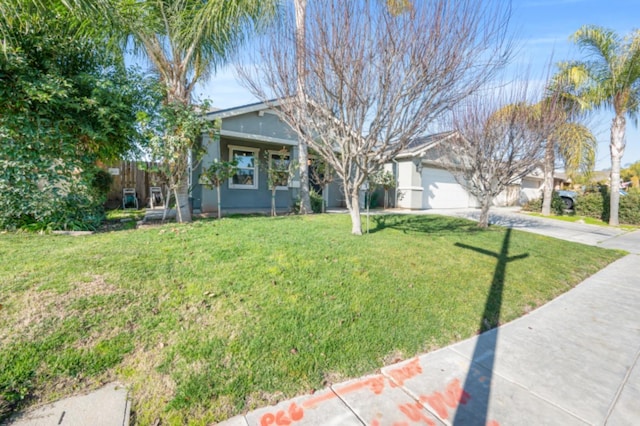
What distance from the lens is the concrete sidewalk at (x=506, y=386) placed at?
2018 mm

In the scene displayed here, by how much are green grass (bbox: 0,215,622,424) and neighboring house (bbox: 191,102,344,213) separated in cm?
498

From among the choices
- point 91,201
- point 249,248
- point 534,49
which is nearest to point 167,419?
point 249,248

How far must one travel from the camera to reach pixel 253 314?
299 centimetres

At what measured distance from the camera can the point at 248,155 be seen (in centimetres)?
1166

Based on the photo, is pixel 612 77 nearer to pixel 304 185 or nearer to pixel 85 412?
pixel 304 185

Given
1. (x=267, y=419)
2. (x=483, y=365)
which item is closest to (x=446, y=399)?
(x=483, y=365)

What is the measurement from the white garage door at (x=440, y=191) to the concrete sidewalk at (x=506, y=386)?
508 inches

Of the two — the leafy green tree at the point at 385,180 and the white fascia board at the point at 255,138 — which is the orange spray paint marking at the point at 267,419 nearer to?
the white fascia board at the point at 255,138

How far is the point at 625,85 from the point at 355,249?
578 inches

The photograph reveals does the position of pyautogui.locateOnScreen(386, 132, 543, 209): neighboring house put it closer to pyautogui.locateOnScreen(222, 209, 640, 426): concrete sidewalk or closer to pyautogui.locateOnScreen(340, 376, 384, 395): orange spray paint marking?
pyautogui.locateOnScreen(222, 209, 640, 426): concrete sidewalk

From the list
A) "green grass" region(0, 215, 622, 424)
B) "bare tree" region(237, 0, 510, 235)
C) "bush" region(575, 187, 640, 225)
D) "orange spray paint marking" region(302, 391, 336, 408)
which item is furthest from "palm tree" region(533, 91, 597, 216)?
"orange spray paint marking" region(302, 391, 336, 408)

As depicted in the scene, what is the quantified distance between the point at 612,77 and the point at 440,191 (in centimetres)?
835

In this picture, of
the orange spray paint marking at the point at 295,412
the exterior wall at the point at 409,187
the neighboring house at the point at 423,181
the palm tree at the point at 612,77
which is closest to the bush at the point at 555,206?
the neighboring house at the point at 423,181

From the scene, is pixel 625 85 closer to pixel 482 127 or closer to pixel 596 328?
pixel 482 127
